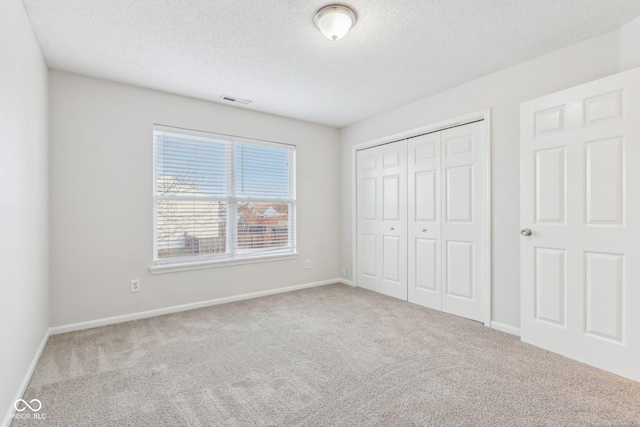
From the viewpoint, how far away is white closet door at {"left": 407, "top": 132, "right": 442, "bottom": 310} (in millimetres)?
3572

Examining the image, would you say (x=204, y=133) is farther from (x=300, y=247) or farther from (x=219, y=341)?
(x=219, y=341)

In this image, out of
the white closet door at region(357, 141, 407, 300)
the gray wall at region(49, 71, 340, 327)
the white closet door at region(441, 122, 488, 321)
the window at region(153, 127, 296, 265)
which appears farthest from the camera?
the white closet door at region(357, 141, 407, 300)

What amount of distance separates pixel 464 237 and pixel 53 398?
A: 3.61 meters

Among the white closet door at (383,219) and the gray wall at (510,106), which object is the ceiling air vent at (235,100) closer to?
the white closet door at (383,219)

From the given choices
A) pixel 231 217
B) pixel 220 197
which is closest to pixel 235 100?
pixel 220 197

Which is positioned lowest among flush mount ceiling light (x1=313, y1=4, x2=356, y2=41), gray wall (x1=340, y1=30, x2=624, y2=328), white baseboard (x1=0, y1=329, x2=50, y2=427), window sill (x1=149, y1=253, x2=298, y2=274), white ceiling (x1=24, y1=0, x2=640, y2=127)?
white baseboard (x1=0, y1=329, x2=50, y2=427)

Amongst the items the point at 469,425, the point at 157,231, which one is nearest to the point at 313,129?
the point at 157,231

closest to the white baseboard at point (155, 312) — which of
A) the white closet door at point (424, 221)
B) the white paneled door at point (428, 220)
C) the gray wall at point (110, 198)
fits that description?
the gray wall at point (110, 198)

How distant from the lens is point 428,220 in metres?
3.67

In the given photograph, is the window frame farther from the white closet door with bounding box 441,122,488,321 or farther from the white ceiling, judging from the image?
the white closet door with bounding box 441,122,488,321

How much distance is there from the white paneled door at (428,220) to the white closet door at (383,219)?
13 mm

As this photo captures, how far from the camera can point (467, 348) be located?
2549mm

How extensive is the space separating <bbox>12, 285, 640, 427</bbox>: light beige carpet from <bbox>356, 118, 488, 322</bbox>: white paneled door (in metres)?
0.50

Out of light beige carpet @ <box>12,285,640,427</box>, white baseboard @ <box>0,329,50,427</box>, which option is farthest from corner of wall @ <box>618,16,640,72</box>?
white baseboard @ <box>0,329,50,427</box>
